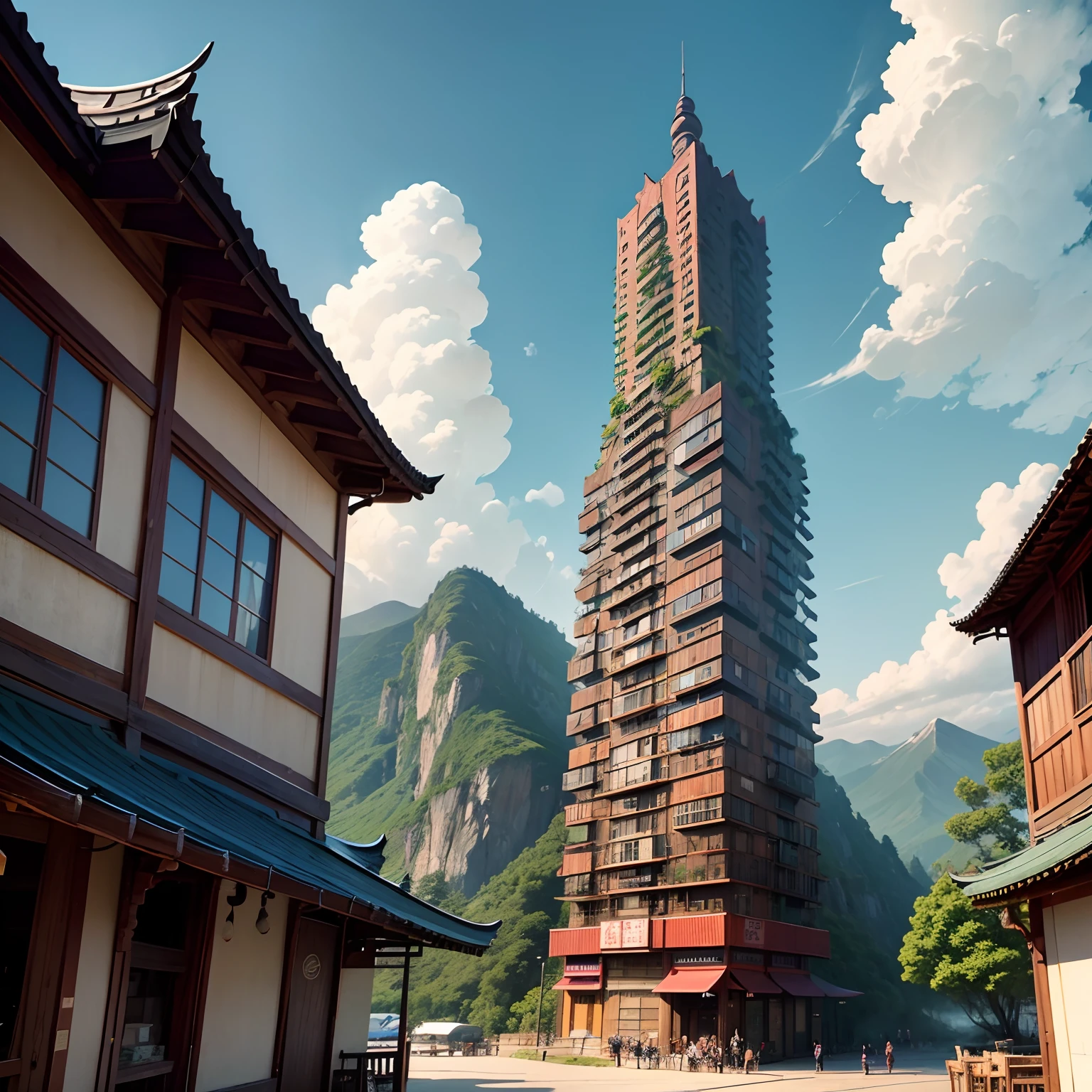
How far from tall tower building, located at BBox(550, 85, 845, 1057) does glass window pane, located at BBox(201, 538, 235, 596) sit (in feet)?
155

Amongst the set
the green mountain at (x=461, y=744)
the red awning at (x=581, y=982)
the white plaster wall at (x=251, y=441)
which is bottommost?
the red awning at (x=581, y=982)

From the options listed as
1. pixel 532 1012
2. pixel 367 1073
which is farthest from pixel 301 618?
pixel 532 1012

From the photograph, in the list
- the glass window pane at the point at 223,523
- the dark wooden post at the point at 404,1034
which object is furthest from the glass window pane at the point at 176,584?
the dark wooden post at the point at 404,1034

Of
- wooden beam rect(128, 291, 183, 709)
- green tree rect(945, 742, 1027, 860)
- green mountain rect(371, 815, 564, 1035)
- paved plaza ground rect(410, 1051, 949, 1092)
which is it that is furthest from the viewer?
green mountain rect(371, 815, 564, 1035)

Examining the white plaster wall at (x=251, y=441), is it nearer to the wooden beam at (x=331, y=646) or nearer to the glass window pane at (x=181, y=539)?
the wooden beam at (x=331, y=646)

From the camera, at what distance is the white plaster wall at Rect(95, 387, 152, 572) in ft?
26.2

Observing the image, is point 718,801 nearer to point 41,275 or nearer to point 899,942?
point 41,275

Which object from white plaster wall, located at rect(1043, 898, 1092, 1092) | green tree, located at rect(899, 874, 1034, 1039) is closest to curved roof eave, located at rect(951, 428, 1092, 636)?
white plaster wall, located at rect(1043, 898, 1092, 1092)

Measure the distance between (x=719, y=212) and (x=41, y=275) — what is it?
297 ft

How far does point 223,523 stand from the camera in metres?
10.1

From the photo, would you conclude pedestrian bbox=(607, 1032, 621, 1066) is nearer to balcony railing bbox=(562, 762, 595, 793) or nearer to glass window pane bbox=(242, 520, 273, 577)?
balcony railing bbox=(562, 762, 595, 793)

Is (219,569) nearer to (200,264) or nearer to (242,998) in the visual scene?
(200,264)

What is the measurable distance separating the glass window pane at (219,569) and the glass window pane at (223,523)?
88mm

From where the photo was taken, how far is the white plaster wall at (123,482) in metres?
7.99
